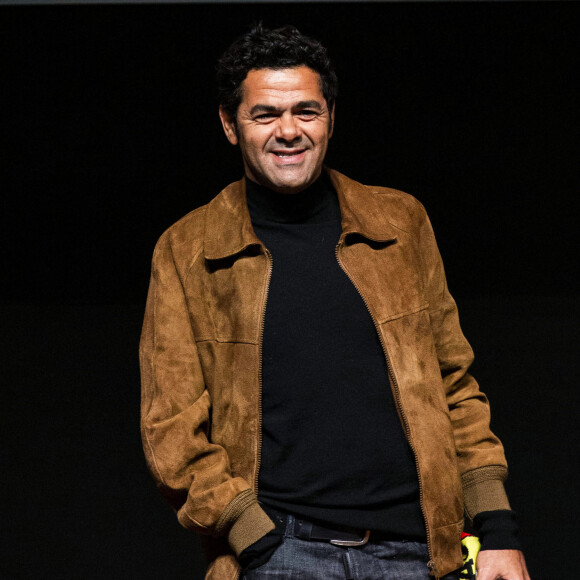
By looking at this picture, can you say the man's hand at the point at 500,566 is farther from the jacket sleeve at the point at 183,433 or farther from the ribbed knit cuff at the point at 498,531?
the jacket sleeve at the point at 183,433

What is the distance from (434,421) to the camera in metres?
2.18

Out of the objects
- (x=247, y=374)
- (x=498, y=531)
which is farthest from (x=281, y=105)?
(x=498, y=531)

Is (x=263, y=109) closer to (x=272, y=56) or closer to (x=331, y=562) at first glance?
(x=272, y=56)

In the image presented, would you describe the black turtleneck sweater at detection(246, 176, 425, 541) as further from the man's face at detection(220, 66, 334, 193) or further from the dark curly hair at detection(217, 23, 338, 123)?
the dark curly hair at detection(217, 23, 338, 123)

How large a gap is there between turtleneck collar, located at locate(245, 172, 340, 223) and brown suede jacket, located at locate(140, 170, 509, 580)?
0.03 m

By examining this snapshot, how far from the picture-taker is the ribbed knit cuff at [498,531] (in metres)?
2.16

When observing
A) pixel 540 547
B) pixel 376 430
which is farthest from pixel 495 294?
pixel 376 430

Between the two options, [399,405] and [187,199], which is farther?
[187,199]

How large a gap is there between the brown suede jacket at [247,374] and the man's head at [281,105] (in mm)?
127

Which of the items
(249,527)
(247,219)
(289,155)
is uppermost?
(289,155)

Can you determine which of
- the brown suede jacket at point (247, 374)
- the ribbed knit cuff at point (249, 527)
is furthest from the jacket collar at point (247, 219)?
the ribbed knit cuff at point (249, 527)

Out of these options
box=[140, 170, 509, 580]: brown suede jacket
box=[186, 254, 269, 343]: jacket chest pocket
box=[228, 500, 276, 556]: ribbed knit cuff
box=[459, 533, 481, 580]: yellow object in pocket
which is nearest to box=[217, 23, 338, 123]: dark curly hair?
box=[140, 170, 509, 580]: brown suede jacket

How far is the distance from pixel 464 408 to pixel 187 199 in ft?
5.87

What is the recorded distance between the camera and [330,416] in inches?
83.9
